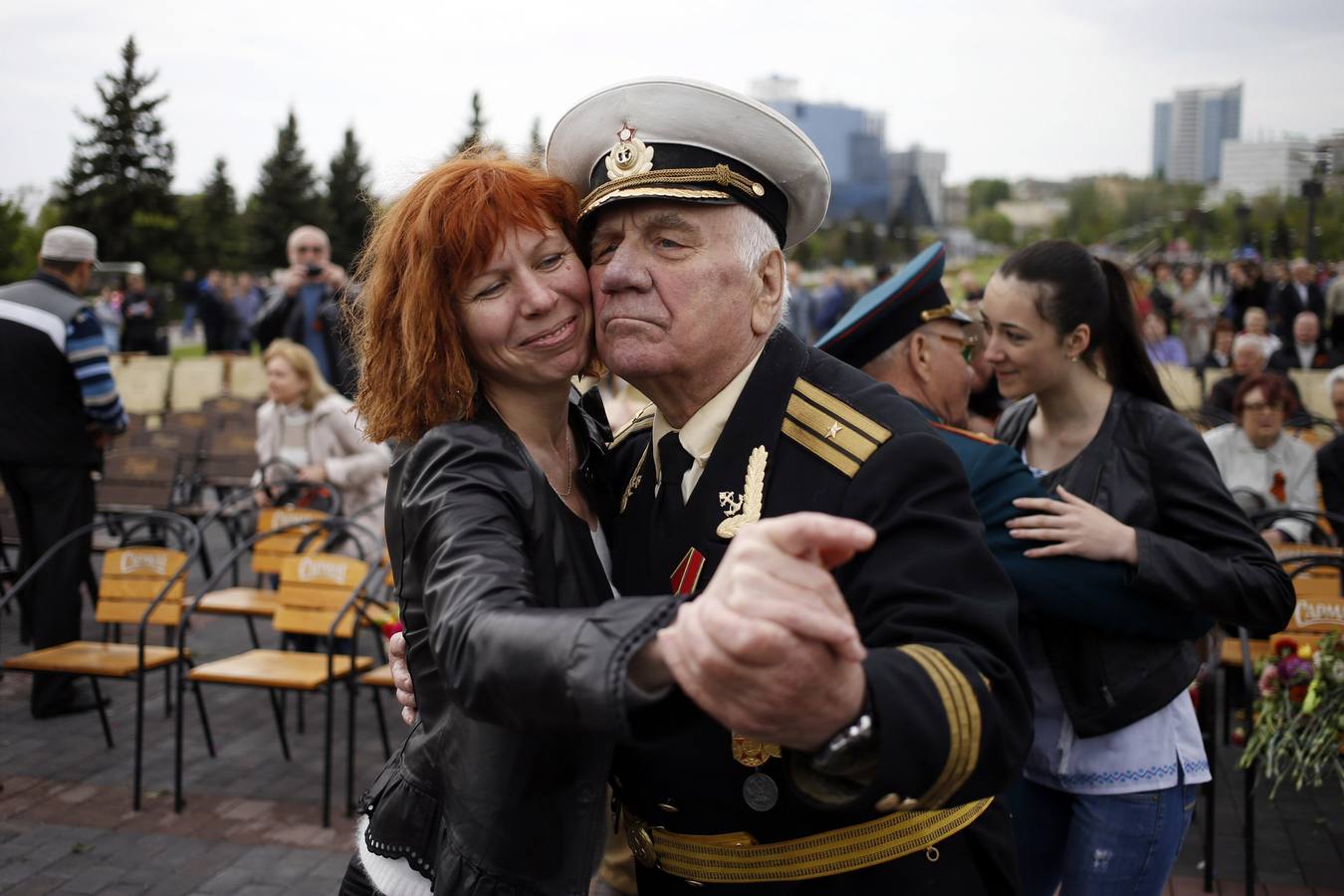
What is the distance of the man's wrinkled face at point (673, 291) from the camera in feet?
6.64

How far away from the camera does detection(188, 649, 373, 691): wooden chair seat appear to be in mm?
5367

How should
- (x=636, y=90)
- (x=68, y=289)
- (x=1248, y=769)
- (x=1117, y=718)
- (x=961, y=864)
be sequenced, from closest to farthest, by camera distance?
(x=961, y=864), (x=636, y=90), (x=1117, y=718), (x=1248, y=769), (x=68, y=289)

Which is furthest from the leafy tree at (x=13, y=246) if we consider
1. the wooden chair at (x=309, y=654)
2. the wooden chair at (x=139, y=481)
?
the wooden chair at (x=309, y=654)

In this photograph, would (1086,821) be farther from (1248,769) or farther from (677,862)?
(1248,769)

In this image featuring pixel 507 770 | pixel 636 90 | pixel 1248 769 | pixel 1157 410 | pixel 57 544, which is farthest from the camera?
pixel 57 544

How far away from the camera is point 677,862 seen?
1.98 meters

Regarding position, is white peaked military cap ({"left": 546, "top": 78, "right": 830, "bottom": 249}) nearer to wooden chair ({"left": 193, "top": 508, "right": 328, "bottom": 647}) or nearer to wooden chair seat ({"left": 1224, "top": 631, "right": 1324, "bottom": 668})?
wooden chair seat ({"left": 1224, "top": 631, "right": 1324, "bottom": 668})

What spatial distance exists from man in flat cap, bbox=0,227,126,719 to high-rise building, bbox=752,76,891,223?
106580 millimetres

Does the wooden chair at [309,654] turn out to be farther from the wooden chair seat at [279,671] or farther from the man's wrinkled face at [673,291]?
the man's wrinkled face at [673,291]

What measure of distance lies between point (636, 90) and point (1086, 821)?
196cm

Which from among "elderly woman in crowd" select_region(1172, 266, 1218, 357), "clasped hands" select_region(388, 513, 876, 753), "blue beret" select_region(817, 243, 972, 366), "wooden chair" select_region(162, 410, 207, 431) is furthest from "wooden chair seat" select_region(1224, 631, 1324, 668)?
"elderly woman in crowd" select_region(1172, 266, 1218, 357)

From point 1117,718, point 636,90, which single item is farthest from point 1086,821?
point 636,90

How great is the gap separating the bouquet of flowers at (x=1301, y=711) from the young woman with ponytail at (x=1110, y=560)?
5.99ft

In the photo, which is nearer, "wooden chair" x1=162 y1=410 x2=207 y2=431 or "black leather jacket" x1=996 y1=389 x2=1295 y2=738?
"black leather jacket" x1=996 y1=389 x2=1295 y2=738
